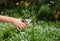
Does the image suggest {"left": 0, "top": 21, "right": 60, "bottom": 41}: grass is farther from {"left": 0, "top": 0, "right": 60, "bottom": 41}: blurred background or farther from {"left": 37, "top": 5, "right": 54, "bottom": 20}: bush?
{"left": 37, "top": 5, "right": 54, "bottom": 20}: bush

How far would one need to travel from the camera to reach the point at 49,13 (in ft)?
20.7

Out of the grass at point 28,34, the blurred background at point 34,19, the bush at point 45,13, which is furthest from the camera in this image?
the bush at point 45,13

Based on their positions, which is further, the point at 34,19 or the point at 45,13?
the point at 45,13

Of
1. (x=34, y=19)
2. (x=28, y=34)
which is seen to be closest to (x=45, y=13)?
(x=34, y=19)

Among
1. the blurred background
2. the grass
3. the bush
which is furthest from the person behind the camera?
the bush

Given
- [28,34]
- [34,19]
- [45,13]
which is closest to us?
[28,34]

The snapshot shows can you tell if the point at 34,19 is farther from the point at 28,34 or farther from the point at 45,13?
the point at 28,34

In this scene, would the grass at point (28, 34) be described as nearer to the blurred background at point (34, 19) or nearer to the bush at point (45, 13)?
the blurred background at point (34, 19)

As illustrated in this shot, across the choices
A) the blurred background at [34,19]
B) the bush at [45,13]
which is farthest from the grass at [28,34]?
the bush at [45,13]

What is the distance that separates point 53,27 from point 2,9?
2.45 meters

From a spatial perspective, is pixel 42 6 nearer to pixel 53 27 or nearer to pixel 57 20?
pixel 57 20

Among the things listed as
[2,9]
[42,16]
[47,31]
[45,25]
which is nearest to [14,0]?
[2,9]

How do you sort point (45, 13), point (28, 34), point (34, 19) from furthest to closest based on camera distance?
point (45, 13)
point (34, 19)
point (28, 34)

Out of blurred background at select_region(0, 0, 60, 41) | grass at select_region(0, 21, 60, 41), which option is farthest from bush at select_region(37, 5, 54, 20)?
grass at select_region(0, 21, 60, 41)
